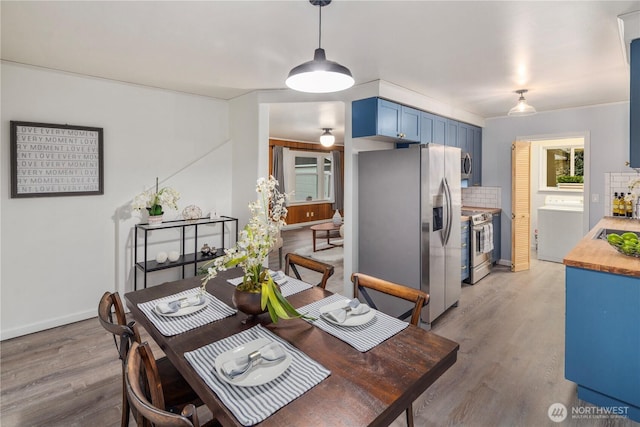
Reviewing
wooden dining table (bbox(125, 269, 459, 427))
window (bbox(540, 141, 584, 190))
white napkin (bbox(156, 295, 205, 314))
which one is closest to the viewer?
wooden dining table (bbox(125, 269, 459, 427))

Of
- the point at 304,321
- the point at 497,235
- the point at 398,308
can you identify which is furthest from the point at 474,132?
the point at 304,321

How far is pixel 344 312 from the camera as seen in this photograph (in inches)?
62.8

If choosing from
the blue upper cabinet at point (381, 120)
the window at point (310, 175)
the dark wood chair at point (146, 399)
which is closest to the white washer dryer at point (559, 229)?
the blue upper cabinet at point (381, 120)

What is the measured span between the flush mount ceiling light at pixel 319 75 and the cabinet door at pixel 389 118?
1.51 meters

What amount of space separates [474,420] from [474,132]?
14.4ft

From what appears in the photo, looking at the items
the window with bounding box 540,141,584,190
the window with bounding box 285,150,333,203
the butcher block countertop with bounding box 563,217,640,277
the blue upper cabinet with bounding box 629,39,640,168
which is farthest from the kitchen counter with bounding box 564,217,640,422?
the window with bounding box 285,150,333,203

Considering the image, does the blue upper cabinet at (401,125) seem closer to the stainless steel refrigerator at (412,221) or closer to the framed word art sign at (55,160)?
the stainless steel refrigerator at (412,221)

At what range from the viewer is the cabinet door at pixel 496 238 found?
5.24m

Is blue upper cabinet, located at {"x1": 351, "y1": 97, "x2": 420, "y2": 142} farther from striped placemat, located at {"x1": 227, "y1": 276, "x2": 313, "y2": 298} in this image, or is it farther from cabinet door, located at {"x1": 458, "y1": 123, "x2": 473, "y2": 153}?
striped placemat, located at {"x1": 227, "y1": 276, "x2": 313, "y2": 298}

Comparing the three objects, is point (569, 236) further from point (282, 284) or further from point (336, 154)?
point (336, 154)

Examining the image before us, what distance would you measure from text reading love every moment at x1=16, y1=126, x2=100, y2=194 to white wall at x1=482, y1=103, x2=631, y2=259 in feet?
18.0

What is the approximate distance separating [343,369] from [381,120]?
269cm

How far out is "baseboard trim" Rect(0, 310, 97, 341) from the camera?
295cm

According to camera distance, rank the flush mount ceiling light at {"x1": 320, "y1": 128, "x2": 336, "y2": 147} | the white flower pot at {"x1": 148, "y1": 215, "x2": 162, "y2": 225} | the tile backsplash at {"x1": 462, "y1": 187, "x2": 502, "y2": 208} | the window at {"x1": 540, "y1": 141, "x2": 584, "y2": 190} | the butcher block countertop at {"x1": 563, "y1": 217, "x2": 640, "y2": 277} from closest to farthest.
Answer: the butcher block countertop at {"x1": 563, "y1": 217, "x2": 640, "y2": 277}, the white flower pot at {"x1": 148, "y1": 215, "x2": 162, "y2": 225}, the tile backsplash at {"x1": 462, "y1": 187, "x2": 502, "y2": 208}, the window at {"x1": 540, "y1": 141, "x2": 584, "y2": 190}, the flush mount ceiling light at {"x1": 320, "y1": 128, "x2": 336, "y2": 147}
